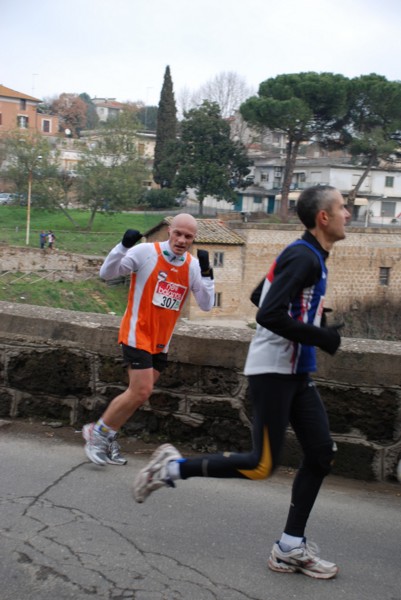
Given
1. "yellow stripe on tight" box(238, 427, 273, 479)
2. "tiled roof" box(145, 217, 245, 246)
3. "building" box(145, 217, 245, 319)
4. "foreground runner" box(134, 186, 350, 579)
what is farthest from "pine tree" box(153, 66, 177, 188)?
"yellow stripe on tight" box(238, 427, 273, 479)

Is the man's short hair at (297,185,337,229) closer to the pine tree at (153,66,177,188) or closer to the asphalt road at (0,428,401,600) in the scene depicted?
the asphalt road at (0,428,401,600)

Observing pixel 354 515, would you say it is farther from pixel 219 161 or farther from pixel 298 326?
pixel 219 161

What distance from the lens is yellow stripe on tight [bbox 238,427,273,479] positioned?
350 cm

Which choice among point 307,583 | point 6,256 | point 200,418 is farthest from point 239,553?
point 6,256

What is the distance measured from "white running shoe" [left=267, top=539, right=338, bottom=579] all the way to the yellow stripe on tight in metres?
0.36

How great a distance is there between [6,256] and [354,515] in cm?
4503

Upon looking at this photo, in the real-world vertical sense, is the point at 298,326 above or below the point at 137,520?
above

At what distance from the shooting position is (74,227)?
2635 inches

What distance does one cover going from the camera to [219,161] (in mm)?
70938

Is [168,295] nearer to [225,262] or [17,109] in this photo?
[225,262]

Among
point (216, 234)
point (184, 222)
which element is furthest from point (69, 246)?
point (184, 222)

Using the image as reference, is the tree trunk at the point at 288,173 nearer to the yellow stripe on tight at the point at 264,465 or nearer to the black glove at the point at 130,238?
the black glove at the point at 130,238

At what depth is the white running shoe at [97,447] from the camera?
4.77 m

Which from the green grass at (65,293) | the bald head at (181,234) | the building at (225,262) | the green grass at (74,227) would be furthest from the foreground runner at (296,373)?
the green grass at (74,227)
